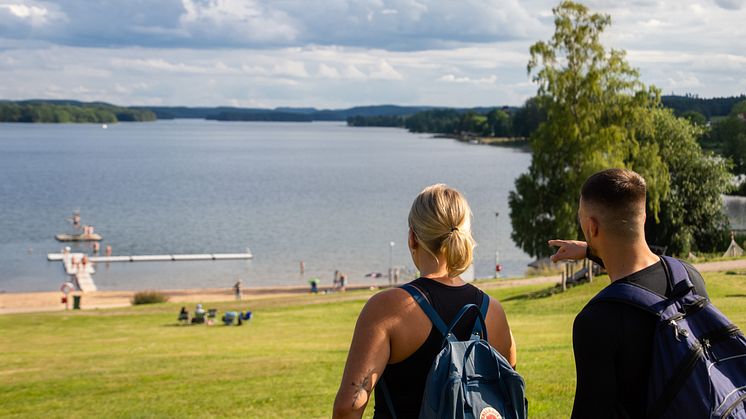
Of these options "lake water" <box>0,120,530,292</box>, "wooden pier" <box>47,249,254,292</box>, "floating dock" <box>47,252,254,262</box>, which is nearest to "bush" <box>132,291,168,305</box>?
"lake water" <box>0,120,530,292</box>

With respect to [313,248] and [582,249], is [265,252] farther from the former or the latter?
[582,249]

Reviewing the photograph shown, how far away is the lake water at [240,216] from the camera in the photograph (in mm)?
53344

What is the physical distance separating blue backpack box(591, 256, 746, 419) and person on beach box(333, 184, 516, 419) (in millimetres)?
609

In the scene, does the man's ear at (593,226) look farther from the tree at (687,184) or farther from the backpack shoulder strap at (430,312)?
the tree at (687,184)

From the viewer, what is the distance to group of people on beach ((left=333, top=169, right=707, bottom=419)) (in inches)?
122

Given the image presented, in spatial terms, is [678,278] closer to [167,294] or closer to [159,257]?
[167,294]

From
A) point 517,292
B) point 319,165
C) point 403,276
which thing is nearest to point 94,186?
point 319,165

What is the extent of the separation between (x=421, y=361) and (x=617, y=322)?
79cm

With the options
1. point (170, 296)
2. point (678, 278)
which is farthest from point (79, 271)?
point (678, 278)

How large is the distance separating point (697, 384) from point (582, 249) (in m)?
1.04

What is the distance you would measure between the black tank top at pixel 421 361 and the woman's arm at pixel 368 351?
→ 0.34ft

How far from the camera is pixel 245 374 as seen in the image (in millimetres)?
13492

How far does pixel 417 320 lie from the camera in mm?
3424

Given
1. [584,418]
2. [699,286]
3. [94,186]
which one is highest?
[699,286]
